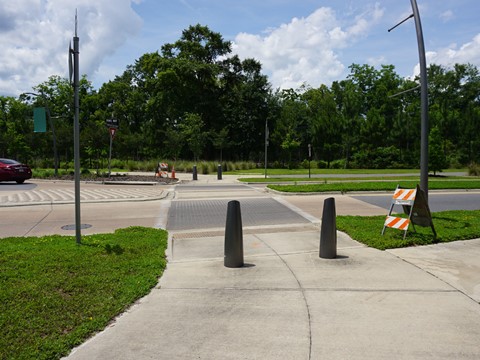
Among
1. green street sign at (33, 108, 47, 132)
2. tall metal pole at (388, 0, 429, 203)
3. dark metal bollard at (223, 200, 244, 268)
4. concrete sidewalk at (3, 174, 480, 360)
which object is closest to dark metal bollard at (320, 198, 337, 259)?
concrete sidewalk at (3, 174, 480, 360)

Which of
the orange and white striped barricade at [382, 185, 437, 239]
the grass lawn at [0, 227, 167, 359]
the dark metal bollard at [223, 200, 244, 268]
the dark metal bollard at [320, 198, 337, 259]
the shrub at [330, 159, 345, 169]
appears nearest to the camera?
the grass lawn at [0, 227, 167, 359]

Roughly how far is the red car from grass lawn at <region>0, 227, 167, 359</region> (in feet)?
57.2

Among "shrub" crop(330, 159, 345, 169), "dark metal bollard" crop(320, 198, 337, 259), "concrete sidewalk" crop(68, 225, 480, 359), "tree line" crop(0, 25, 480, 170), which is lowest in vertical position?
"concrete sidewalk" crop(68, 225, 480, 359)

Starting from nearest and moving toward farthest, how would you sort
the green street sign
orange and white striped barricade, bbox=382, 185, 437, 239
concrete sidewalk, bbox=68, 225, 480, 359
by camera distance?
concrete sidewalk, bbox=68, 225, 480, 359
the green street sign
orange and white striped barricade, bbox=382, 185, 437, 239

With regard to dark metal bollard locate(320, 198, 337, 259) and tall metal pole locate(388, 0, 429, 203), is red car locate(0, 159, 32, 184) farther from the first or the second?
dark metal bollard locate(320, 198, 337, 259)

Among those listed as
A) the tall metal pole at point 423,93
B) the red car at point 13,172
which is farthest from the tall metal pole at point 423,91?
the red car at point 13,172

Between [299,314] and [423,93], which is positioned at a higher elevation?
[423,93]

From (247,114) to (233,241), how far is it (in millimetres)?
53754

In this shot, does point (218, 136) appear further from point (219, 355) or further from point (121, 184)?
point (219, 355)

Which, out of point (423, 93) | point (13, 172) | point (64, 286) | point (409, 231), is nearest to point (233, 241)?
point (64, 286)

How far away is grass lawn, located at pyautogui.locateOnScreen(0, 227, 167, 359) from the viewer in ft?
11.8

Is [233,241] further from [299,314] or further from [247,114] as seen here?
[247,114]

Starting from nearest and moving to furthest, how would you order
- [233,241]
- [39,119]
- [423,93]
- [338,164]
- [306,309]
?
[306,309], [233,241], [39,119], [423,93], [338,164]

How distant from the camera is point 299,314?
4.20 meters
